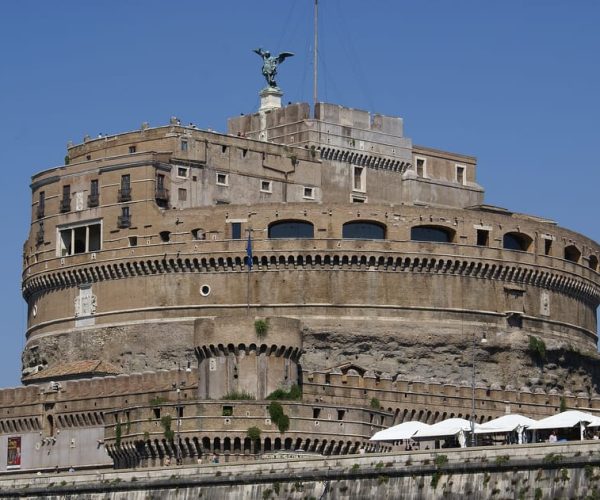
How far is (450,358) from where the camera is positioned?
109 m

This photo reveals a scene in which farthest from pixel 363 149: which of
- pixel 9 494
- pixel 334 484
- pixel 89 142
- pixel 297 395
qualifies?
pixel 334 484

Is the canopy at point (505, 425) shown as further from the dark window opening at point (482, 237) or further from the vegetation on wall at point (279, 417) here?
the dark window opening at point (482, 237)

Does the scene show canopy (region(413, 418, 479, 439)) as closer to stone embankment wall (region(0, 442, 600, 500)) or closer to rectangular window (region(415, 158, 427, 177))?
stone embankment wall (region(0, 442, 600, 500))

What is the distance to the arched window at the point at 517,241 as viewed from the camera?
11331 cm

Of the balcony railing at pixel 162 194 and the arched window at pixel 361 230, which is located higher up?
the balcony railing at pixel 162 194

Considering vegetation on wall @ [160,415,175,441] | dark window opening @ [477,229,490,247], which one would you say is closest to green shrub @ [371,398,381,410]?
vegetation on wall @ [160,415,175,441]

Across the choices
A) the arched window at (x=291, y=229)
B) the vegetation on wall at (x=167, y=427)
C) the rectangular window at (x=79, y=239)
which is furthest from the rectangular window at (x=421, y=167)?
the vegetation on wall at (x=167, y=427)

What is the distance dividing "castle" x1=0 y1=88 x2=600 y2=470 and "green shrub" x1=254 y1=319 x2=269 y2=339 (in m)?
5.79

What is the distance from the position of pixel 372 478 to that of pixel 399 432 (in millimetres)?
14400

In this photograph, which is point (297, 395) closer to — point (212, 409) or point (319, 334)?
point (212, 409)

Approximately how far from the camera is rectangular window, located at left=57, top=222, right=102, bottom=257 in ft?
370

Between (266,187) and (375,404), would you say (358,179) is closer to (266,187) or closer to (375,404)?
(266,187)

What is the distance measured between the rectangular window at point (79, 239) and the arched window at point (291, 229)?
992 centimetres

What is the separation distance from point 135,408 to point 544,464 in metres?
29.7
